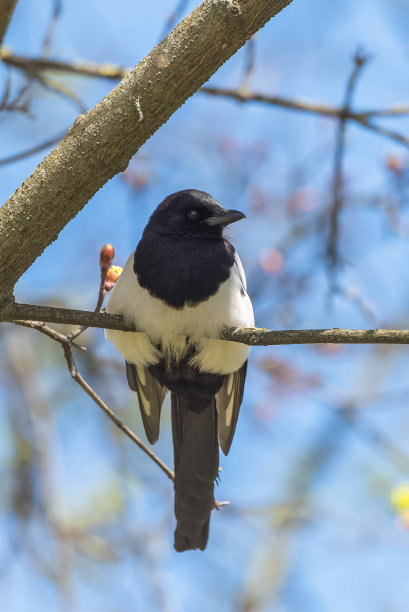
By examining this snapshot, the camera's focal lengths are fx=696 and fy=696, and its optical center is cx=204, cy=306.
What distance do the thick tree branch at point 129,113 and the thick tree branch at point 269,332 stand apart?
23cm

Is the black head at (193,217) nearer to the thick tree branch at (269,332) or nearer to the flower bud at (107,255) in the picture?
the flower bud at (107,255)

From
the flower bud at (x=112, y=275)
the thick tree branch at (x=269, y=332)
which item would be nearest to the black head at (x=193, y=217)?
the flower bud at (x=112, y=275)

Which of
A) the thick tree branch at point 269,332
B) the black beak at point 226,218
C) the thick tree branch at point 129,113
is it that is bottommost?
the thick tree branch at point 269,332

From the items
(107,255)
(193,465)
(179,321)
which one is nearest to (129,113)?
(107,255)

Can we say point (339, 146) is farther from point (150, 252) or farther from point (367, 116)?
point (150, 252)

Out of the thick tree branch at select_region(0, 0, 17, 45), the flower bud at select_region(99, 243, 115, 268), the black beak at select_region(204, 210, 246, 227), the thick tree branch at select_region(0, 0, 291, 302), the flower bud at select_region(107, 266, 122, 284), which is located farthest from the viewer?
the black beak at select_region(204, 210, 246, 227)

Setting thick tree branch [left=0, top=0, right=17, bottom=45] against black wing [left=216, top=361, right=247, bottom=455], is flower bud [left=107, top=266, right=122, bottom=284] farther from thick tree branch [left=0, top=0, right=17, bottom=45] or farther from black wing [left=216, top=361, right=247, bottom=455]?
thick tree branch [left=0, top=0, right=17, bottom=45]

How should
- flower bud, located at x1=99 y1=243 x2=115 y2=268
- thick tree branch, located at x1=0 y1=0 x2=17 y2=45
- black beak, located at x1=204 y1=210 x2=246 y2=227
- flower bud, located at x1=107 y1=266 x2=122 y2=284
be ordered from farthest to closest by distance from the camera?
black beak, located at x1=204 y1=210 x2=246 y2=227, flower bud, located at x1=107 y1=266 x2=122 y2=284, flower bud, located at x1=99 y1=243 x2=115 y2=268, thick tree branch, located at x1=0 y1=0 x2=17 y2=45

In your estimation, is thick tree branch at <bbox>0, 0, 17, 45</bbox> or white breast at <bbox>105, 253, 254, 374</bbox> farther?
white breast at <bbox>105, 253, 254, 374</bbox>

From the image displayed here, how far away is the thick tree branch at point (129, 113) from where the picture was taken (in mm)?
2123

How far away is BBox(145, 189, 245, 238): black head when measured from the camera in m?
3.48

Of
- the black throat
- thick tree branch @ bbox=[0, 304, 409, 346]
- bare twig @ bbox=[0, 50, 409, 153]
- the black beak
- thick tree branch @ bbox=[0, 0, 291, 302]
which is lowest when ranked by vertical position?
thick tree branch @ bbox=[0, 304, 409, 346]

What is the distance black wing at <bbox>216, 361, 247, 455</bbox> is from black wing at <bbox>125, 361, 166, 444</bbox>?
0.34 meters

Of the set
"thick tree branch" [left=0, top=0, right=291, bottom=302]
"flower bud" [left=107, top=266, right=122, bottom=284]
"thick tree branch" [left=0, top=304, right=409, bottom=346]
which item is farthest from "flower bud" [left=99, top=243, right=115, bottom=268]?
"thick tree branch" [left=0, top=0, right=291, bottom=302]
